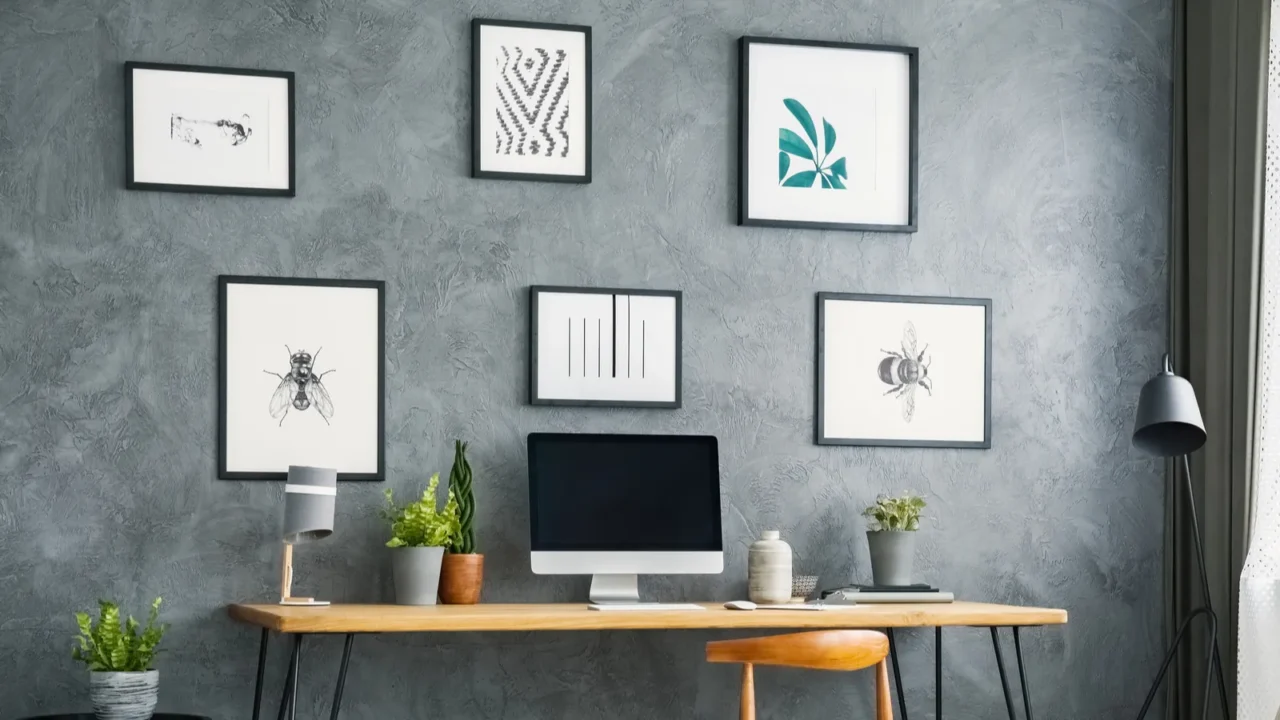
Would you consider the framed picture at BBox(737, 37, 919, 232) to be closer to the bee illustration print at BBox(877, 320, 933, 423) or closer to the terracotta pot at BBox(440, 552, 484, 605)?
the bee illustration print at BBox(877, 320, 933, 423)

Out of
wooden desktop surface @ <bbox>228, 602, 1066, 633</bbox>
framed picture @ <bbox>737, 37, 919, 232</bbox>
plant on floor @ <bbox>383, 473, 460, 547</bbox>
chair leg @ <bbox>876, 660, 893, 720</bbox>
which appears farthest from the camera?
framed picture @ <bbox>737, 37, 919, 232</bbox>

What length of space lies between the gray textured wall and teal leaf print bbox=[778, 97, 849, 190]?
0.16m

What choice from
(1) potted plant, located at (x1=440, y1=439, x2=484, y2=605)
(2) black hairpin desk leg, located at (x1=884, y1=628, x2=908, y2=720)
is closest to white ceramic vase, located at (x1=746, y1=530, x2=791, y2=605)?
(2) black hairpin desk leg, located at (x1=884, y1=628, x2=908, y2=720)

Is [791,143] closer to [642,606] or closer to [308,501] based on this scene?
[642,606]

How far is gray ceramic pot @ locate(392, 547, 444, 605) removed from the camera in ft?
11.6

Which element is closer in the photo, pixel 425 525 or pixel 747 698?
pixel 747 698

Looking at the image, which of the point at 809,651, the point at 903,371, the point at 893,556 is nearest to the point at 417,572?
the point at 809,651

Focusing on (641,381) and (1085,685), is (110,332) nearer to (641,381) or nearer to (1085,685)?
(641,381)

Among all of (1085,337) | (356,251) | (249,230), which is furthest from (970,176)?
(249,230)

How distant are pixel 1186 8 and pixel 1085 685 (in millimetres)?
2038

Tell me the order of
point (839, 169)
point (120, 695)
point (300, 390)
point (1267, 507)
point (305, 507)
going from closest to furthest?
point (120, 695), point (305, 507), point (300, 390), point (1267, 507), point (839, 169)

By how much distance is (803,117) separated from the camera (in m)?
4.09

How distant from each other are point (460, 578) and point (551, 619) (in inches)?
17.0

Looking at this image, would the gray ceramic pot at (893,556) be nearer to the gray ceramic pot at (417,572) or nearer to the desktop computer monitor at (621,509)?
the desktop computer monitor at (621,509)
